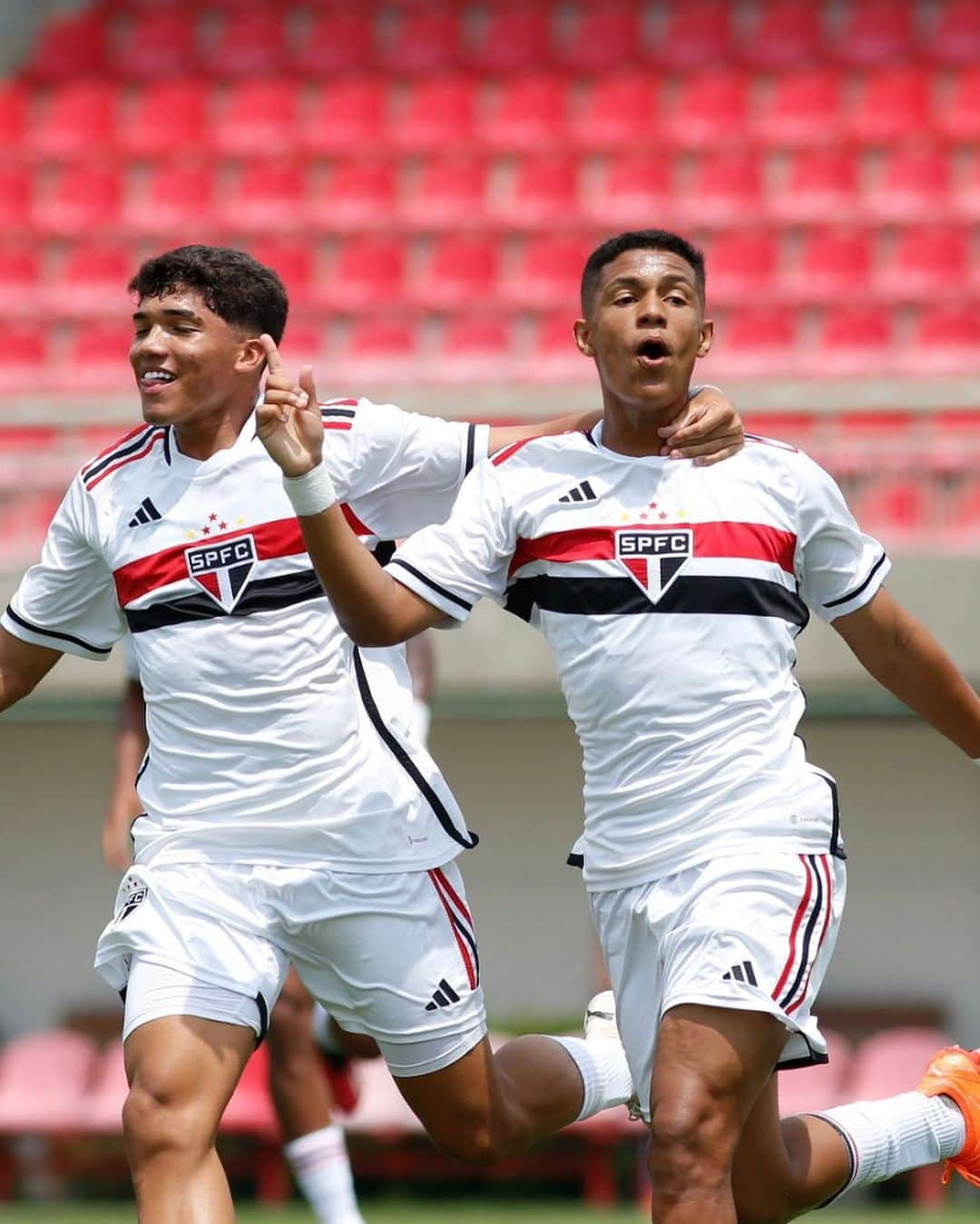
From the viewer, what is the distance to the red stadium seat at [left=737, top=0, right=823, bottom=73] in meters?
14.0

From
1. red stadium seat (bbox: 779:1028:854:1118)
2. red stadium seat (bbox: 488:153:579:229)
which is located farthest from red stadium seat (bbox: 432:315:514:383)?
red stadium seat (bbox: 779:1028:854:1118)

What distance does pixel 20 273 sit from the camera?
13.5 meters

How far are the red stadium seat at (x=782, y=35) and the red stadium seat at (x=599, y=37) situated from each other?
2.42 feet

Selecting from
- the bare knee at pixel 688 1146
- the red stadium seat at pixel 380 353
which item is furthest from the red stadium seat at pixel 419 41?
the bare knee at pixel 688 1146

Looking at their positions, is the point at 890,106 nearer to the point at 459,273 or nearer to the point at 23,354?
the point at 459,273

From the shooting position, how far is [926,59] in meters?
13.8

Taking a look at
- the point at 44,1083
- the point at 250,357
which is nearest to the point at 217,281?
the point at 250,357

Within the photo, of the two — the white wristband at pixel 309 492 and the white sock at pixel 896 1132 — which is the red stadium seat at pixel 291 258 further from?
the white wristband at pixel 309 492

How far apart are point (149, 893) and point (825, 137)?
9.79 metres

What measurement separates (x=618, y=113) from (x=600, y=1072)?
381 inches

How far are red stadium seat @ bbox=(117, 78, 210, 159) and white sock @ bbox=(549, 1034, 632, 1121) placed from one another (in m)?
10.00

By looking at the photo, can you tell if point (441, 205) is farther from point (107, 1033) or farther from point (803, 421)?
point (107, 1033)

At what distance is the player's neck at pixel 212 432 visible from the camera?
4.69 m

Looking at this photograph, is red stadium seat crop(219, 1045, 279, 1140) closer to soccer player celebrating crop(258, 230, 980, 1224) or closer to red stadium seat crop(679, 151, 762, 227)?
soccer player celebrating crop(258, 230, 980, 1224)
